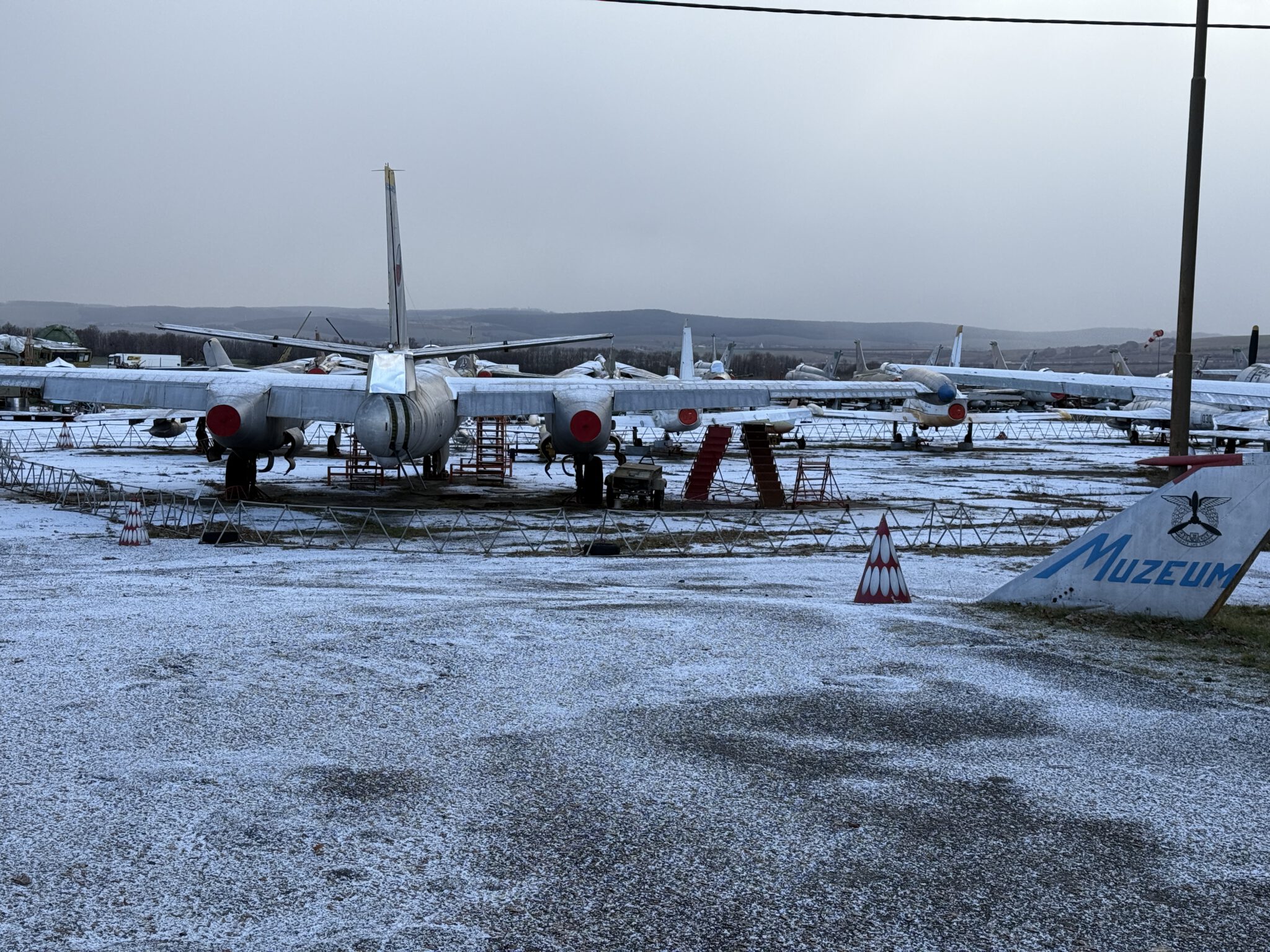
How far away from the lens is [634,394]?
1049 inches

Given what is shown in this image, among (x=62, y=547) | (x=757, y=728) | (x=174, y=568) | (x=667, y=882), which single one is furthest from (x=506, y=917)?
(x=62, y=547)

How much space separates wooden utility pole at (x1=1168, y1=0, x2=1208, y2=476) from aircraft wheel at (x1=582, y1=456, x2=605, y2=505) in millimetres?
12369

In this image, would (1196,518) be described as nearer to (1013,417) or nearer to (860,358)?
(860,358)

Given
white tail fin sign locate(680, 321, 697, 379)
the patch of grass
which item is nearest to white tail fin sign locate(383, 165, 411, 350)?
the patch of grass

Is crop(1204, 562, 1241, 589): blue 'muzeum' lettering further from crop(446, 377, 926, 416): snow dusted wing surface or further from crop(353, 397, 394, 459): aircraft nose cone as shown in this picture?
crop(446, 377, 926, 416): snow dusted wing surface

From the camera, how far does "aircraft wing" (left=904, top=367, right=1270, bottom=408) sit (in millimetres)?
27625

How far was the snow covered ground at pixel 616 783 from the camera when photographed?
16.9ft

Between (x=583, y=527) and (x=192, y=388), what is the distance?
33.4ft

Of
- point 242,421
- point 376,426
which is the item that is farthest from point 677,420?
point 376,426

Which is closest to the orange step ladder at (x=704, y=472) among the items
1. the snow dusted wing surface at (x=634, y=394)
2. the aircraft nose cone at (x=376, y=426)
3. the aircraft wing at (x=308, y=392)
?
the snow dusted wing surface at (x=634, y=394)

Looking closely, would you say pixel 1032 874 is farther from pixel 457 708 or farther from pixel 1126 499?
pixel 1126 499

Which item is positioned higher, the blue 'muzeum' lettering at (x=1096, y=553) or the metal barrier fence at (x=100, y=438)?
the blue 'muzeum' lettering at (x=1096, y=553)

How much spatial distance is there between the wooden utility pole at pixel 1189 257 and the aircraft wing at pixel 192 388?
16.7 m

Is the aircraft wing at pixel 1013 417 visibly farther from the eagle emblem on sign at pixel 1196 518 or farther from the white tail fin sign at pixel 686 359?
the eagle emblem on sign at pixel 1196 518
